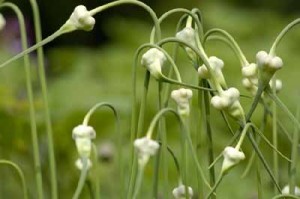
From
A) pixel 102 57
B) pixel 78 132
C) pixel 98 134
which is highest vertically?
pixel 102 57

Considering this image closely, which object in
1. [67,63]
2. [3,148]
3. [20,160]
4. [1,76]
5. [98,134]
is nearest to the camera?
[3,148]

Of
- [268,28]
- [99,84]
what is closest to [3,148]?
[99,84]

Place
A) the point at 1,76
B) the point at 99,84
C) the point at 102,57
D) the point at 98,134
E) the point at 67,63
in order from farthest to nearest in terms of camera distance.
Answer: the point at 102,57 < the point at 99,84 < the point at 1,76 < the point at 67,63 < the point at 98,134

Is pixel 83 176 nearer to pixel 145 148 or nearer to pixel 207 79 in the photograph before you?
pixel 145 148

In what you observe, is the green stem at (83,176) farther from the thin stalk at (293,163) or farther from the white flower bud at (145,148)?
the thin stalk at (293,163)

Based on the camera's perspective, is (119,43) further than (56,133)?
Yes

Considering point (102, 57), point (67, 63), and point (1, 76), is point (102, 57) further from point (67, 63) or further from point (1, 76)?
point (67, 63)

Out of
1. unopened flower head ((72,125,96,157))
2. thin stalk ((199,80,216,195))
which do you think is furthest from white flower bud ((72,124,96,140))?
thin stalk ((199,80,216,195))

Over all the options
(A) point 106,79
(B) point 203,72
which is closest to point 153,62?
(B) point 203,72
